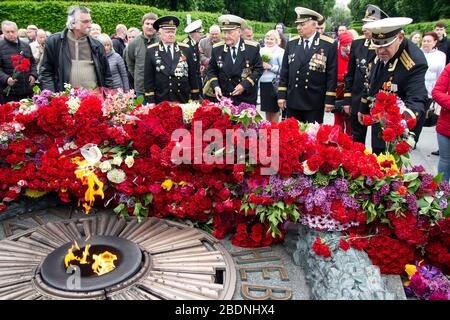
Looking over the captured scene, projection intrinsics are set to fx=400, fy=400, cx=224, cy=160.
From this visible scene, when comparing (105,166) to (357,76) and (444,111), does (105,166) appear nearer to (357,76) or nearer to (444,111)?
(357,76)

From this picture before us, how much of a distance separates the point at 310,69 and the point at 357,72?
1.83 ft

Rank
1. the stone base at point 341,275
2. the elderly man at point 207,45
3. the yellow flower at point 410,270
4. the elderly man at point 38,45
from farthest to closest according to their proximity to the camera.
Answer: the elderly man at point 207,45
the elderly man at point 38,45
the yellow flower at point 410,270
the stone base at point 341,275

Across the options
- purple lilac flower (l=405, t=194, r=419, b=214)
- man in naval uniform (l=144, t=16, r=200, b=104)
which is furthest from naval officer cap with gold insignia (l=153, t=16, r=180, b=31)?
purple lilac flower (l=405, t=194, r=419, b=214)

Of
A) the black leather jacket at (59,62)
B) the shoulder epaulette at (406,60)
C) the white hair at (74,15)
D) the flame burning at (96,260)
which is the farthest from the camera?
the black leather jacket at (59,62)

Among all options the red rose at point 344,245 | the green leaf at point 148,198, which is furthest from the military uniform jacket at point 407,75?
the green leaf at point 148,198

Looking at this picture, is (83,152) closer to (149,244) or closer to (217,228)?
(149,244)

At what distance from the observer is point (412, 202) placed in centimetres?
251

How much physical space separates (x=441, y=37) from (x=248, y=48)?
18.7 feet

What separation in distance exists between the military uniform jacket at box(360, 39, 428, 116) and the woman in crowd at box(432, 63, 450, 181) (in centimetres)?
64

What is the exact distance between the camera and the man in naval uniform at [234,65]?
205 inches

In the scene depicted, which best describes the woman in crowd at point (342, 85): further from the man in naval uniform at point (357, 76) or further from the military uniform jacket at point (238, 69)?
the military uniform jacket at point (238, 69)

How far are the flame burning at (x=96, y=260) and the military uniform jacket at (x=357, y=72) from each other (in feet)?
10.6

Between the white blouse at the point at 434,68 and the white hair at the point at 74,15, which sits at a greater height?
the white hair at the point at 74,15

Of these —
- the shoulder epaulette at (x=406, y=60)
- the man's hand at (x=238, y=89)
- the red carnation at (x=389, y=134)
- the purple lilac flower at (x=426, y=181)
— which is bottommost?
the man's hand at (x=238, y=89)
